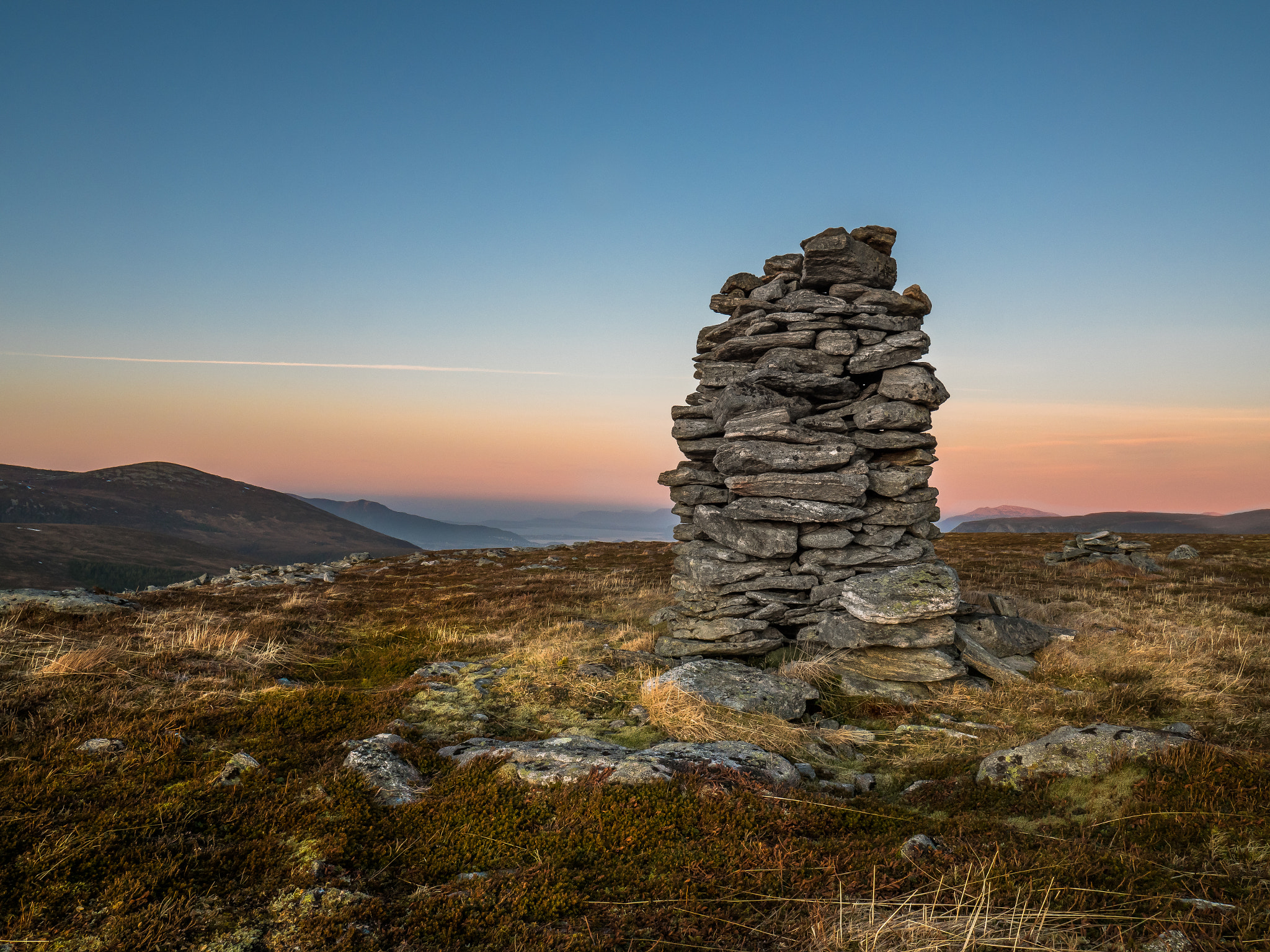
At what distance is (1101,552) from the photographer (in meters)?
36.3

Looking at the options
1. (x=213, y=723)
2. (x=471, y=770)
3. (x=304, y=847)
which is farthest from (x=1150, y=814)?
(x=213, y=723)

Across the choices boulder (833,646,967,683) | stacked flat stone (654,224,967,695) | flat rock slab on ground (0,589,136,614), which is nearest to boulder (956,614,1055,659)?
boulder (833,646,967,683)

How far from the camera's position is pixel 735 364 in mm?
18062

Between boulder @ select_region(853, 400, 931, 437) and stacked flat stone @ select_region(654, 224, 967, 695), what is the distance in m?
0.03

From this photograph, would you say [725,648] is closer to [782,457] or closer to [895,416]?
[782,457]

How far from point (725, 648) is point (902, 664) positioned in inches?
167

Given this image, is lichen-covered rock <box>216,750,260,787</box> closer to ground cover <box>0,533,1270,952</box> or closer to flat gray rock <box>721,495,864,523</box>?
ground cover <box>0,533,1270,952</box>

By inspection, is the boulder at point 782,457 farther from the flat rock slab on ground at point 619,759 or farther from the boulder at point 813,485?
the flat rock slab on ground at point 619,759

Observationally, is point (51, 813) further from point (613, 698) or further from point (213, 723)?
point (613, 698)

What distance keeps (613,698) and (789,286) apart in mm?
11979

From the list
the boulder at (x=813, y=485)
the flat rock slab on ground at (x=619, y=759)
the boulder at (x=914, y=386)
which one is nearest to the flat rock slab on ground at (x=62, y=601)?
the flat rock slab on ground at (x=619, y=759)

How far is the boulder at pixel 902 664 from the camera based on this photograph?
42.5ft

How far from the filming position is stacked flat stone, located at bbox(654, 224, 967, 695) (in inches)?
617

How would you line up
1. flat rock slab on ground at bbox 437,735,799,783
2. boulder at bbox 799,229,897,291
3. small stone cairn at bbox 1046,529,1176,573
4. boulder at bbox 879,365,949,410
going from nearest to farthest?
1. flat rock slab on ground at bbox 437,735,799,783
2. boulder at bbox 879,365,949,410
3. boulder at bbox 799,229,897,291
4. small stone cairn at bbox 1046,529,1176,573
